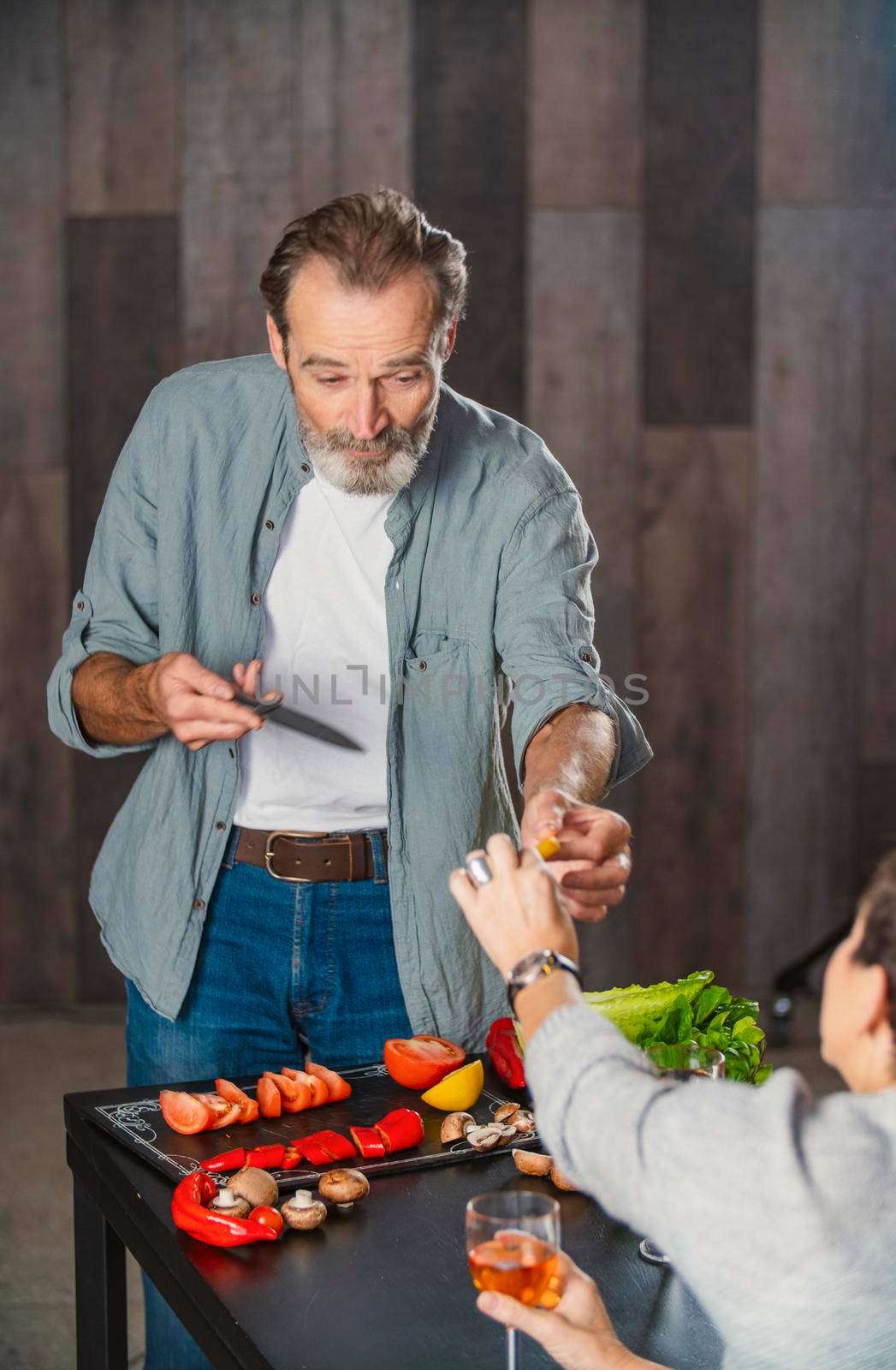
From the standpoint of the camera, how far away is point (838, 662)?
4164 millimetres

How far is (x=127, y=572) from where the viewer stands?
206cm

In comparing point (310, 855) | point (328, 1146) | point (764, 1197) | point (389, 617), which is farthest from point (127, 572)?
point (764, 1197)

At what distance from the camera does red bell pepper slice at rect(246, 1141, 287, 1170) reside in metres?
1.47

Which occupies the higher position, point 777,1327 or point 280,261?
point 280,261

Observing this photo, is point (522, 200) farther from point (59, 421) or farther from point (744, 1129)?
point (744, 1129)

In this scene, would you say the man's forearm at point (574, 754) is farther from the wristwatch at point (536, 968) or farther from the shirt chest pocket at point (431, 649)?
the wristwatch at point (536, 968)

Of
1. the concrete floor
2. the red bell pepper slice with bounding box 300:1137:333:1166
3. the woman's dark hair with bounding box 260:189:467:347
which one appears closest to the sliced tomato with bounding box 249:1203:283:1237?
the red bell pepper slice with bounding box 300:1137:333:1166

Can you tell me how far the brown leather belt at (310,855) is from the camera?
1939 millimetres

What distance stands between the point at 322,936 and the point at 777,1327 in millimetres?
990

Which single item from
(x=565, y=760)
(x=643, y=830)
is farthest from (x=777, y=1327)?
(x=643, y=830)

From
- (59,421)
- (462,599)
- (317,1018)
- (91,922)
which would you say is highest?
(59,421)

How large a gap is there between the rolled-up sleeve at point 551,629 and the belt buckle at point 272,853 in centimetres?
28

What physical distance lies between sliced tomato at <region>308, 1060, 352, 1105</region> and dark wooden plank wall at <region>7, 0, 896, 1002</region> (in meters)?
2.53

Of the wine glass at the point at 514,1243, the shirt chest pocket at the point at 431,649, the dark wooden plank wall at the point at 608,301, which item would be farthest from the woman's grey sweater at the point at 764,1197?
the dark wooden plank wall at the point at 608,301
